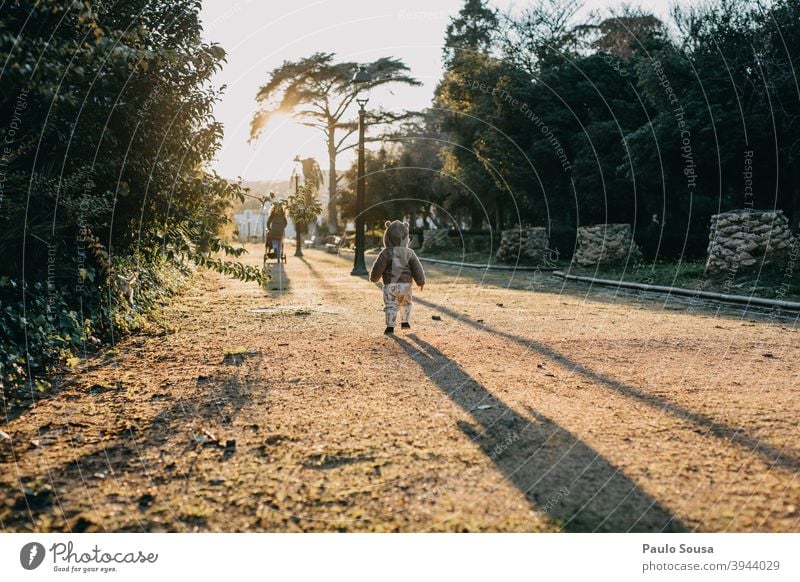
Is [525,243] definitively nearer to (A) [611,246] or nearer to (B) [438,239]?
(A) [611,246]

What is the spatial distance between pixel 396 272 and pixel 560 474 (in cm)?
523

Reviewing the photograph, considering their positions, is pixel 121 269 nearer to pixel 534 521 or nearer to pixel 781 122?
pixel 534 521

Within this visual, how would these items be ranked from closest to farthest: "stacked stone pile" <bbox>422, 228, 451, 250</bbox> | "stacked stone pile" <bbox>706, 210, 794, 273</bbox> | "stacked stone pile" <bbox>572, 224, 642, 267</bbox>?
"stacked stone pile" <bbox>706, 210, 794, 273</bbox>
"stacked stone pile" <bbox>572, 224, 642, 267</bbox>
"stacked stone pile" <bbox>422, 228, 451, 250</bbox>

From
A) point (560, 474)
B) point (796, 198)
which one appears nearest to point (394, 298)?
point (560, 474)

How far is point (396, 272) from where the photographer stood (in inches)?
330

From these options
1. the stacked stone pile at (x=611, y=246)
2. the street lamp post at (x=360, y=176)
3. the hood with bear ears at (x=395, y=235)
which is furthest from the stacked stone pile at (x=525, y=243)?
the hood with bear ears at (x=395, y=235)

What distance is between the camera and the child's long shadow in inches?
114

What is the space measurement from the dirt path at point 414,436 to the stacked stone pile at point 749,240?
5.92 meters

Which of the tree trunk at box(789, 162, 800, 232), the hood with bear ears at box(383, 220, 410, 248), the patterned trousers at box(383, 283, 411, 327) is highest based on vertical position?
the tree trunk at box(789, 162, 800, 232)

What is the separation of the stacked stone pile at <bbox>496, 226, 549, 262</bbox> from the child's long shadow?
62.3 ft

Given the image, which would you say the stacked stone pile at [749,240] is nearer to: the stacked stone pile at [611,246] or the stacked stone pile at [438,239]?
the stacked stone pile at [611,246]

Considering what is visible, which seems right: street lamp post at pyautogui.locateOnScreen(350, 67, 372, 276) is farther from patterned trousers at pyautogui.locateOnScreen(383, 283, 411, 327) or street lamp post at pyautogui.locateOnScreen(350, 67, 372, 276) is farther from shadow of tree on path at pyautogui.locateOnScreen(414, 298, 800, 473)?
shadow of tree on path at pyautogui.locateOnScreen(414, 298, 800, 473)

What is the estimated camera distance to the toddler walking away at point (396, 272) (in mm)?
8391

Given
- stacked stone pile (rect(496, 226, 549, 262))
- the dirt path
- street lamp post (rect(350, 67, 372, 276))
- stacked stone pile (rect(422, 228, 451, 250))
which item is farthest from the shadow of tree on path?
stacked stone pile (rect(422, 228, 451, 250))
